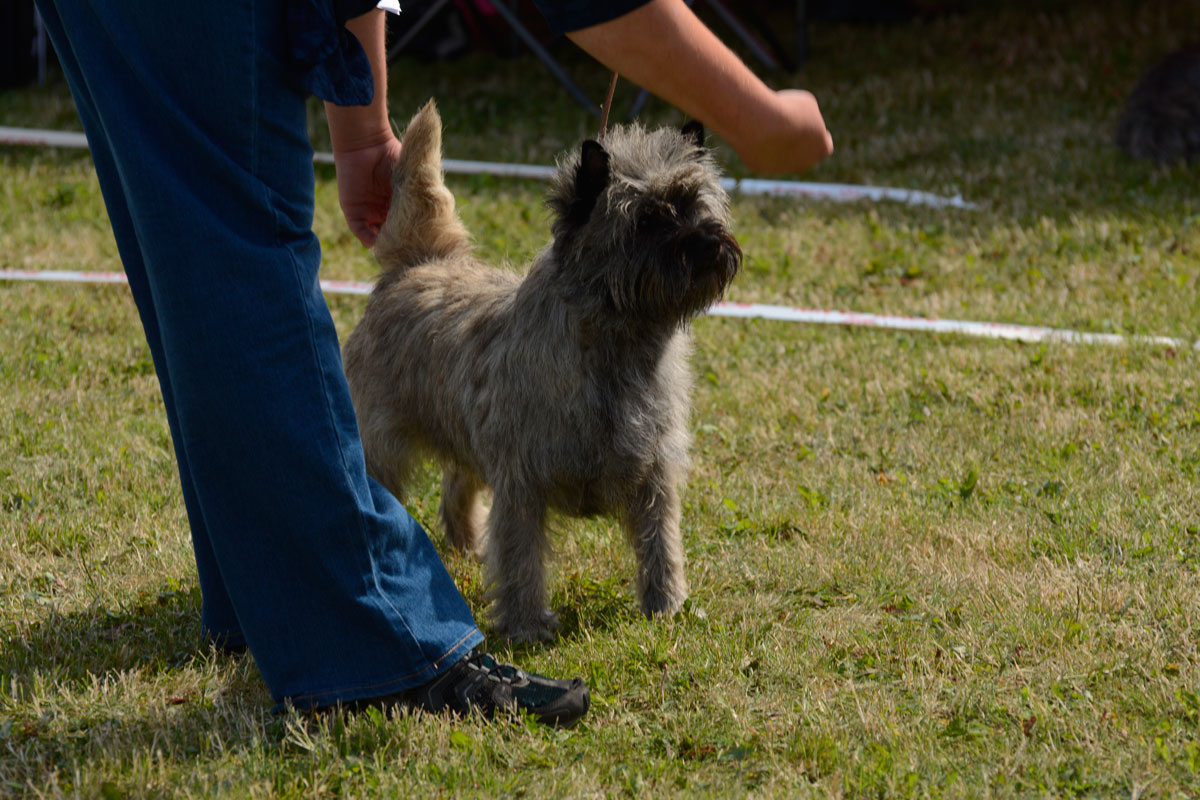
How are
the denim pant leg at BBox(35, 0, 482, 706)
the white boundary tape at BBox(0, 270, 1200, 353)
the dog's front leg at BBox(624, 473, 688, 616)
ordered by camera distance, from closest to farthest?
the denim pant leg at BBox(35, 0, 482, 706), the dog's front leg at BBox(624, 473, 688, 616), the white boundary tape at BBox(0, 270, 1200, 353)

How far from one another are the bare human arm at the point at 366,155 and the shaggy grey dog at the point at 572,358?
7 cm

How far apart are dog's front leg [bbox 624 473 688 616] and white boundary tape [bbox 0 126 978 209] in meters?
4.75

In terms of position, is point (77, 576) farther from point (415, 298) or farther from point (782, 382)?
point (782, 382)

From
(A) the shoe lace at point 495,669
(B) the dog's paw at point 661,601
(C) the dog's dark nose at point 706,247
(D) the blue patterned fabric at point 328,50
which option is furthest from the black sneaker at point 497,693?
(D) the blue patterned fabric at point 328,50

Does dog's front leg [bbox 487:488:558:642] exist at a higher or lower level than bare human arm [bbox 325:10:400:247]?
lower

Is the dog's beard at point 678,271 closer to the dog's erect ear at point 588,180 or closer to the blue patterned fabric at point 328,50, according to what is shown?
the dog's erect ear at point 588,180

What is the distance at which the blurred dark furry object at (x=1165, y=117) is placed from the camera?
865cm

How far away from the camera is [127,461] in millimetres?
4820

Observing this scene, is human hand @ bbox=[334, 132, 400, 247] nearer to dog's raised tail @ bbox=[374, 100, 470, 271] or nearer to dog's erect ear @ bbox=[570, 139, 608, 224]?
dog's raised tail @ bbox=[374, 100, 470, 271]

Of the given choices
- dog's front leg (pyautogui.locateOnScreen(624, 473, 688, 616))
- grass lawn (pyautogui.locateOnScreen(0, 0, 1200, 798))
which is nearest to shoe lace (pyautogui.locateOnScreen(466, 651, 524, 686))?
grass lawn (pyautogui.locateOnScreen(0, 0, 1200, 798))

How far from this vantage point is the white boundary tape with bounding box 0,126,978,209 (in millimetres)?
8422

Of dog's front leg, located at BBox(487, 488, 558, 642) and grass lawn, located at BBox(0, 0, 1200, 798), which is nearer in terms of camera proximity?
grass lawn, located at BBox(0, 0, 1200, 798)

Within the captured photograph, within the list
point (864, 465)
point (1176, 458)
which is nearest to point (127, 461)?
point (864, 465)

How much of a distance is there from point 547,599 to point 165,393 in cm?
127
